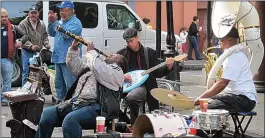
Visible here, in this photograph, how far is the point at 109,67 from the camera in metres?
5.42

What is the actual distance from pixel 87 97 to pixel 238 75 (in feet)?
5.18

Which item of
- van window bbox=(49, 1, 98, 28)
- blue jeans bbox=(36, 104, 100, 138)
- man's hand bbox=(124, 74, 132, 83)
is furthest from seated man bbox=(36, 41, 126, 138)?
van window bbox=(49, 1, 98, 28)

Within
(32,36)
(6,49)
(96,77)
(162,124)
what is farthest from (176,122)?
(32,36)

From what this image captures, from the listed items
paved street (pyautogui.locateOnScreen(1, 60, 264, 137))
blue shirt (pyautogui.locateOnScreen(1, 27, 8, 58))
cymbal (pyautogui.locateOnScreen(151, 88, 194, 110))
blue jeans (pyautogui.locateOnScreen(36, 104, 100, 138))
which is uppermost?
blue shirt (pyautogui.locateOnScreen(1, 27, 8, 58))

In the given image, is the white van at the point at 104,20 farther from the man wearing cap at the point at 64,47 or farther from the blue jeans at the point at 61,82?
the blue jeans at the point at 61,82

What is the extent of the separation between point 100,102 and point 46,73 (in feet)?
13.7

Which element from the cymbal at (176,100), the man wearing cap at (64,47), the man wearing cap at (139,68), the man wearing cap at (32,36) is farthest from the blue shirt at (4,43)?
the cymbal at (176,100)

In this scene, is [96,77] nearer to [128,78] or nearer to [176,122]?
[176,122]

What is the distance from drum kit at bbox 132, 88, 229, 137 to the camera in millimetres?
4504

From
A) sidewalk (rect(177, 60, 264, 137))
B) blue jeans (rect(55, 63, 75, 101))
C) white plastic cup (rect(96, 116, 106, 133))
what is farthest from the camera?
blue jeans (rect(55, 63, 75, 101))

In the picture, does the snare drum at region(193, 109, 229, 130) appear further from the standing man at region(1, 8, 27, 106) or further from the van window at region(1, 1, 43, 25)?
the van window at region(1, 1, 43, 25)

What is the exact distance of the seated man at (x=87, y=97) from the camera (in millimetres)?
5357

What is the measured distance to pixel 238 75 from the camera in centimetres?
577

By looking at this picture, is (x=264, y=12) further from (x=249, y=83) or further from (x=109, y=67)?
(x=109, y=67)
